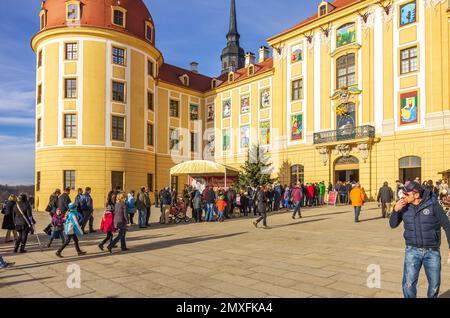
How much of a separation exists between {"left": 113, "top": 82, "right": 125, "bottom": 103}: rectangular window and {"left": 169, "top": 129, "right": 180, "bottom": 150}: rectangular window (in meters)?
7.64

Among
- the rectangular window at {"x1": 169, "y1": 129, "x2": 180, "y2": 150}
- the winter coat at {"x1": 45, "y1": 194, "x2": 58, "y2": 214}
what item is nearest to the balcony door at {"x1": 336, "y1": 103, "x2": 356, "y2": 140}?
the rectangular window at {"x1": 169, "y1": 129, "x2": 180, "y2": 150}

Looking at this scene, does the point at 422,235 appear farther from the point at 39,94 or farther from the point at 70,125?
the point at 39,94

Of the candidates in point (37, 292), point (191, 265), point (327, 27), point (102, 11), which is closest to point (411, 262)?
point (191, 265)

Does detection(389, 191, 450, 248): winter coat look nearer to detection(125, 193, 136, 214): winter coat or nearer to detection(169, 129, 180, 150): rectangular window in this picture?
detection(125, 193, 136, 214): winter coat

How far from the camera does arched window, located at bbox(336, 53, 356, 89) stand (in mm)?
29691

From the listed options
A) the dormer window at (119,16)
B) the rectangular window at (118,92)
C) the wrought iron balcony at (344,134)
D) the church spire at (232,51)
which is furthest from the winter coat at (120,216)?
the church spire at (232,51)

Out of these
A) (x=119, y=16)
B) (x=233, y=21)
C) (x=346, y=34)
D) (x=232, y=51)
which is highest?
(x=233, y=21)

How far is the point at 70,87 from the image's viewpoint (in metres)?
30.4

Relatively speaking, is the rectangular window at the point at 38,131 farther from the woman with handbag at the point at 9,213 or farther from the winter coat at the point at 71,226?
the winter coat at the point at 71,226

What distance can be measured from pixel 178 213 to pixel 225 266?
1090cm

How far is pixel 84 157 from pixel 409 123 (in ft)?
81.5

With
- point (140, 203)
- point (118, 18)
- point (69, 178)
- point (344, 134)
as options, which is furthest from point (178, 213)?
point (118, 18)

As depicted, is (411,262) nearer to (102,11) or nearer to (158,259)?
(158,259)

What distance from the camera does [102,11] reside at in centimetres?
3141
